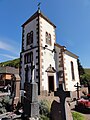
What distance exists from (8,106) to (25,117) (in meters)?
2.84

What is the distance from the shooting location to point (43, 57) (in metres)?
15.3

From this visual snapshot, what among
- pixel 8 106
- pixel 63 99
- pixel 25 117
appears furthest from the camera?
pixel 8 106

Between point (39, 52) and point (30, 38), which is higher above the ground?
point (30, 38)

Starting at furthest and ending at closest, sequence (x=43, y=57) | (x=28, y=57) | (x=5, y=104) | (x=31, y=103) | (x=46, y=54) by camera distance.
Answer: (x=28, y=57), (x=46, y=54), (x=43, y=57), (x=5, y=104), (x=31, y=103)

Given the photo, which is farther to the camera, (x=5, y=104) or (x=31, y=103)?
(x=5, y=104)

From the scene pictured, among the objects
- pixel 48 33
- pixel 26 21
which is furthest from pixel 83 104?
pixel 26 21

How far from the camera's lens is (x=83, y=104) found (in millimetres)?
10797

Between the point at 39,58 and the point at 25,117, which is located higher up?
the point at 39,58

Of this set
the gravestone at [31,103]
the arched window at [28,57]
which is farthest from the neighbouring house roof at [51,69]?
the gravestone at [31,103]

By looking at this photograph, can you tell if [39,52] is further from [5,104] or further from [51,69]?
[5,104]

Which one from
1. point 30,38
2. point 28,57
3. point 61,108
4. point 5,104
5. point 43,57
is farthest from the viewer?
point 30,38

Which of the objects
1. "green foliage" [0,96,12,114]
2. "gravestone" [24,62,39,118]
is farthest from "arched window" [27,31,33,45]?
"gravestone" [24,62,39,118]

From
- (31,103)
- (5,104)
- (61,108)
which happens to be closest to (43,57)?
(5,104)

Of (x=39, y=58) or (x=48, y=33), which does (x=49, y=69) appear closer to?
(x=39, y=58)
